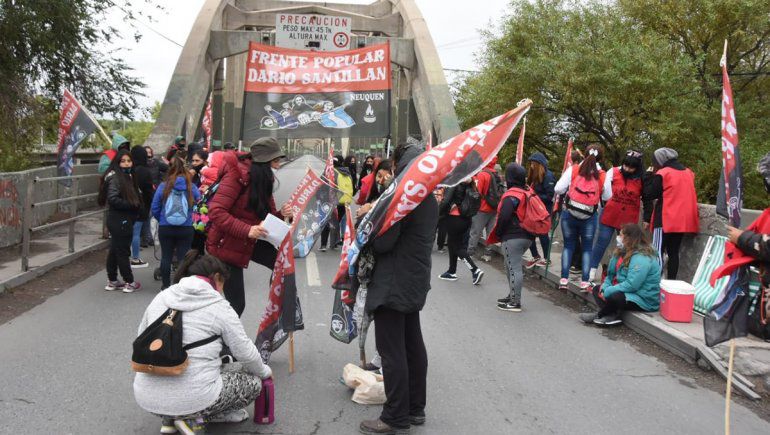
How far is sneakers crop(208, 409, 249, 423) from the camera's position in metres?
4.43

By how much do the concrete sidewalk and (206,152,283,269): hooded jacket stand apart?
13.9ft

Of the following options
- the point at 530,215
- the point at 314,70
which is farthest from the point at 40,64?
the point at 530,215

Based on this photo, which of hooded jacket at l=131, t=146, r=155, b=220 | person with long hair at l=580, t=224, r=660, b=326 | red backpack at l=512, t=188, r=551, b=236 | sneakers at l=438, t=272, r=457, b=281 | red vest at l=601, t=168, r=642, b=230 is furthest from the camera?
A: sneakers at l=438, t=272, r=457, b=281

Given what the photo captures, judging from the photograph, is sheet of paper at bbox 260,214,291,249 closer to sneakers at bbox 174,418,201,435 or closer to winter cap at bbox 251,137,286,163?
winter cap at bbox 251,137,286,163

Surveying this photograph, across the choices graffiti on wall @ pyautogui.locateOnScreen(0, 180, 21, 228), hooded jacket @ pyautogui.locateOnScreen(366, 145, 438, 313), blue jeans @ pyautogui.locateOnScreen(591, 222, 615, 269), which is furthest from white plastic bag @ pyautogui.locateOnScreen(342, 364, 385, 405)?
graffiti on wall @ pyautogui.locateOnScreen(0, 180, 21, 228)

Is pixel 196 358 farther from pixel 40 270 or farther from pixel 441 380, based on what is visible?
pixel 40 270

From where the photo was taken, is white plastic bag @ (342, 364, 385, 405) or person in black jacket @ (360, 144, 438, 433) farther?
white plastic bag @ (342, 364, 385, 405)

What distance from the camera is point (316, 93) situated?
49.9 feet

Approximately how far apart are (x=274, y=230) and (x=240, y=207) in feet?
1.20

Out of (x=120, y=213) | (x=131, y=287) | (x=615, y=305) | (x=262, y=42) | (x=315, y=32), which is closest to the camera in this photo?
(x=615, y=305)

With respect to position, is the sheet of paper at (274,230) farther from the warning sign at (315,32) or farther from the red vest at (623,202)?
the warning sign at (315,32)

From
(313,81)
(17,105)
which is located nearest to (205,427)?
(313,81)

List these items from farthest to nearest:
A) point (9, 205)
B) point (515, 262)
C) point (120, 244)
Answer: point (9, 205), point (120, 244), point (515, 262)

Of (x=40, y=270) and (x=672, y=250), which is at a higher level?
(x=672, y=250)
